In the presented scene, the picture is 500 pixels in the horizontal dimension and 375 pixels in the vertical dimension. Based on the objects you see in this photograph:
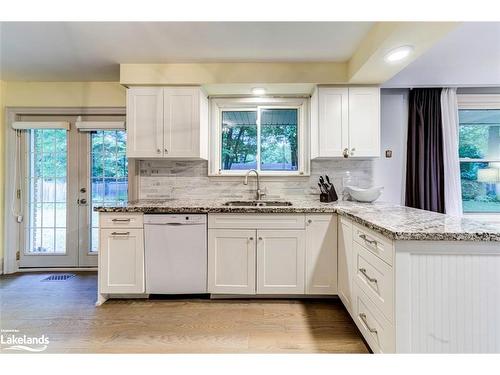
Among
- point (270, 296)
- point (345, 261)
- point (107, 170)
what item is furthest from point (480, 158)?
point (107, 170)

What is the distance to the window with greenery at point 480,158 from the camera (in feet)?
10.7

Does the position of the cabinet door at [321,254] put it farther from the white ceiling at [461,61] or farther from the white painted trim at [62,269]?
the white painted trim at [62,269]

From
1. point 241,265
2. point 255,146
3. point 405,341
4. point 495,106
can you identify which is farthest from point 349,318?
point 495,106

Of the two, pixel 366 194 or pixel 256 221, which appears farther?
pixel 366 194

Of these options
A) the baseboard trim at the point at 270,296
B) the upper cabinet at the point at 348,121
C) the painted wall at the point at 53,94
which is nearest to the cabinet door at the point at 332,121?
the upper cabinet at the point at 348,121

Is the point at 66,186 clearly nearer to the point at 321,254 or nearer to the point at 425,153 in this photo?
the point at 321,254

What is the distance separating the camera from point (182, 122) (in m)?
2.76

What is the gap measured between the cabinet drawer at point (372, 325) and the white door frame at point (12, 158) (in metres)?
3.38

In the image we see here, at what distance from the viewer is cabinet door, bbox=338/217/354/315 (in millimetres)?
2029

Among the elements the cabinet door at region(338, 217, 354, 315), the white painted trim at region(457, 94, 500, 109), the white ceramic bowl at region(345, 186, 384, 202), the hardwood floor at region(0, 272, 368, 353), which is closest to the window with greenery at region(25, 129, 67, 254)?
the hardwood floor at region(0, 272, 368, 353)

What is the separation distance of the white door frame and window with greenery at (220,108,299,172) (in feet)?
4.73

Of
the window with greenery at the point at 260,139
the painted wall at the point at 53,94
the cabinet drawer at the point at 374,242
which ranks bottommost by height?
the cabinet drawer at the point at 374,242

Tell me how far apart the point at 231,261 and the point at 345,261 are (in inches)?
41.0
